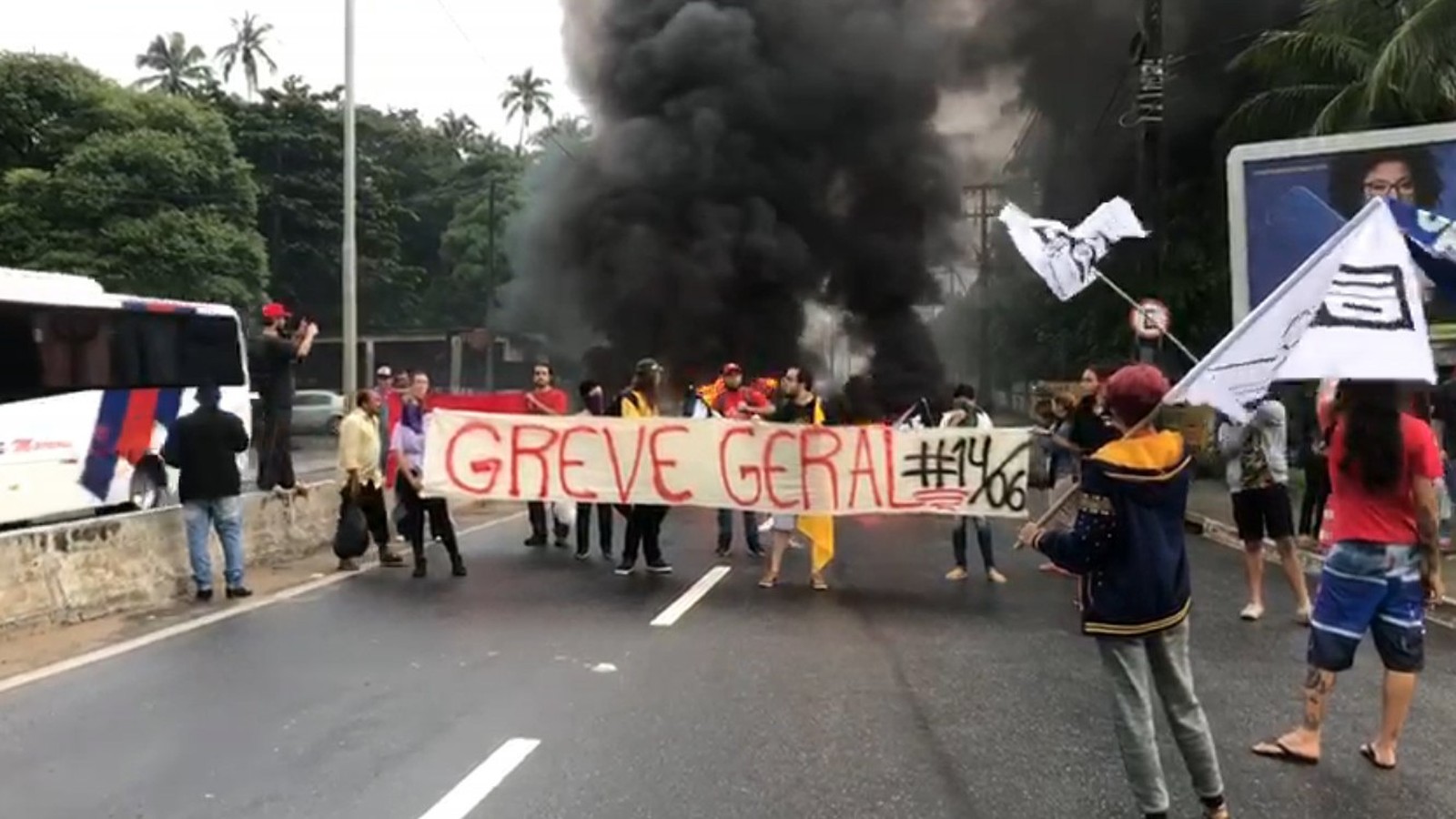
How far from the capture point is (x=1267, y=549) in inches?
480

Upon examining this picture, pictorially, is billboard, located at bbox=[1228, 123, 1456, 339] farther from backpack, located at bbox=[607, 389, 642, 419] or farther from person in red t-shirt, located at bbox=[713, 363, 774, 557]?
backpack, located at bbox=[607, 389, 642, 419]

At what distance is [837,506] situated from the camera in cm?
950

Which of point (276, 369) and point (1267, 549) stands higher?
point (276, 369)

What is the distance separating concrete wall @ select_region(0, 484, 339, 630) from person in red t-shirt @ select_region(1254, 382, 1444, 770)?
7.16 metres

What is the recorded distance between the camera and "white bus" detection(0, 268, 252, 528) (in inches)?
485

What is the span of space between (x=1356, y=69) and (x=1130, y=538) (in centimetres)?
1530

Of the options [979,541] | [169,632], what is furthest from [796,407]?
[169,632]

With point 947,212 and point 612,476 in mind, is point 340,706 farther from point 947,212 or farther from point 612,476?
point 947,212

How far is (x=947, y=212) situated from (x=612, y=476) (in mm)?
25384

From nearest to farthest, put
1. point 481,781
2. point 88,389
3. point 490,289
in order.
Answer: point 481,781 < point 88,389 < point 490,289

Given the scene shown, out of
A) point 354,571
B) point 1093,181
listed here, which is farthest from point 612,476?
point 1093,181

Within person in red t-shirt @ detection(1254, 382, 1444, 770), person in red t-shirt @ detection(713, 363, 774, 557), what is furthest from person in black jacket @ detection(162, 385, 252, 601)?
person in red t-shirt @ detection(1254, 382, 1444, 770)

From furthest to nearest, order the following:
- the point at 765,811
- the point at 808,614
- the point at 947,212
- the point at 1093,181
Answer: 1. the point at 947,212
2. the point at 1093,181
3. the point at 808,614
4. the point at 765,811

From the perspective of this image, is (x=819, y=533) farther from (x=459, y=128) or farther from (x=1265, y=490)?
(x=459, y=128)
